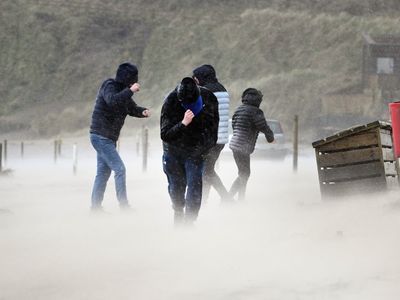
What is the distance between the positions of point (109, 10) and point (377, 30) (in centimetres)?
2760

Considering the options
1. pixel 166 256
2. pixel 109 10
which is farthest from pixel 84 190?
pixel 109 10

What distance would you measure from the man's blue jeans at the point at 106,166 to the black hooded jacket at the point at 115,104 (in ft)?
0.31

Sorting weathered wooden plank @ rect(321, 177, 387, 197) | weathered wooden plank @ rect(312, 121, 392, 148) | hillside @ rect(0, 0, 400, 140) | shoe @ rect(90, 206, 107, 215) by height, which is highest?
hillside @ rect(0, 0, 400, 140)

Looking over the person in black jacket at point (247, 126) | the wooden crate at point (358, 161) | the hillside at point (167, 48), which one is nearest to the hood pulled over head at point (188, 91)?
the person in black jacket at point (247, 126)

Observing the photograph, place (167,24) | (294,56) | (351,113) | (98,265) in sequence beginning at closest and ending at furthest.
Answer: (98,265)
(351,113)
(294,56)
(167,24)

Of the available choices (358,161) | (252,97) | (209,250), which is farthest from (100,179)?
(358,161)

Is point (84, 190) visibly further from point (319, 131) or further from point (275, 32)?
point (275, 32)

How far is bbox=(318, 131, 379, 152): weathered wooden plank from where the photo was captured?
10.9 meters

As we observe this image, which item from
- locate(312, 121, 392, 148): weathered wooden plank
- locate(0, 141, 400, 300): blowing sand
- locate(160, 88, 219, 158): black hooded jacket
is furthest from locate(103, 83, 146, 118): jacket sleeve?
locate(312, 121, 392, 148): weathered wooden plank

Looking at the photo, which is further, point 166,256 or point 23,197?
point 23,197

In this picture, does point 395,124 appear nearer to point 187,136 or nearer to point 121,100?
point 121,100

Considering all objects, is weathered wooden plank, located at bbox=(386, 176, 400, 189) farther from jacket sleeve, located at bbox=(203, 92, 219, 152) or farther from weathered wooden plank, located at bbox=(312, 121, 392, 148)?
jacket sleeve, located at bbox=(203, 92, 219, 152)

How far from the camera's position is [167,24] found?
260 ft

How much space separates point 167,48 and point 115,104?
65.6 meters
